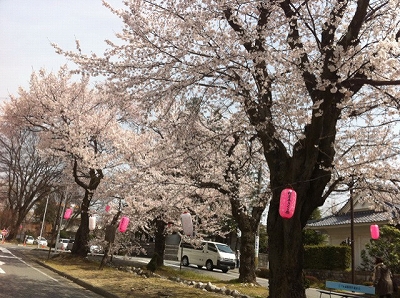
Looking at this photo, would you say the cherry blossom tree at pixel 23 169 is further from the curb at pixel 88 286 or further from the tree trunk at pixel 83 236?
the curb at pixel 88 286

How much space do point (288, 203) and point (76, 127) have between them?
14.9 meters

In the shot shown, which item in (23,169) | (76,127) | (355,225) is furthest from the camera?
(23,169)

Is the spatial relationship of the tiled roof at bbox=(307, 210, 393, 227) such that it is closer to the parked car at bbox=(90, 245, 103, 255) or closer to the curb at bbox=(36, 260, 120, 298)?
the parked car at bbox=(90, 245, 103, 255)

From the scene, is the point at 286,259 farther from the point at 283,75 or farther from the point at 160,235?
the point at 160,235

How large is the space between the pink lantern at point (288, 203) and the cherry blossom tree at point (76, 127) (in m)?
12.4

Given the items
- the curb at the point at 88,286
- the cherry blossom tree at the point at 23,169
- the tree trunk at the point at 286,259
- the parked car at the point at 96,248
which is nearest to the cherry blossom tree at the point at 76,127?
the parked car at the point at 96,248

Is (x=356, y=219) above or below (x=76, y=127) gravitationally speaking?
below

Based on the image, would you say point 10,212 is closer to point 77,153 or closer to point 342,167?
point 77,153

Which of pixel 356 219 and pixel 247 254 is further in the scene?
pixel 356 219

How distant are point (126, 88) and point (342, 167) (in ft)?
20.0

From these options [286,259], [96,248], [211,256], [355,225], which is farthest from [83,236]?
[355,225]

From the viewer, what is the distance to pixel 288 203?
7.16 m

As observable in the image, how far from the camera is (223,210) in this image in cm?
1788

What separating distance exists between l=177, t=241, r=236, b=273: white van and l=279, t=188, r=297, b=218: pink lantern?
596 inches
